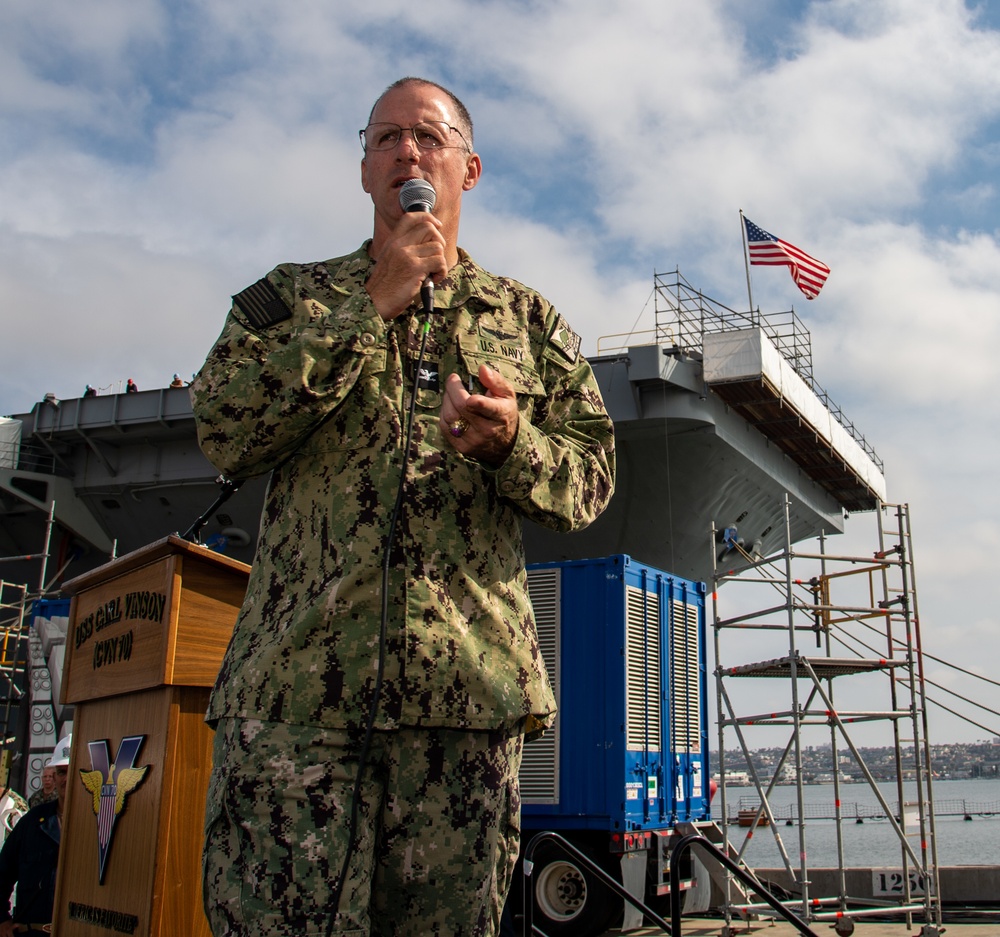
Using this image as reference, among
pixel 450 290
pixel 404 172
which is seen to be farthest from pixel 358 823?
pixel 404 172

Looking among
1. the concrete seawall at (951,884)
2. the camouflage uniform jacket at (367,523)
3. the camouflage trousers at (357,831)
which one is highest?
the camouflage uniform jacket at (367,523)

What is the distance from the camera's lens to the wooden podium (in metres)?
3.02

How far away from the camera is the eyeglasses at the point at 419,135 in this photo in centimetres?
200

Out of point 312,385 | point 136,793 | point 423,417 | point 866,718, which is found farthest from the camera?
point 866,718

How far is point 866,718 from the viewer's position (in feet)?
31.8

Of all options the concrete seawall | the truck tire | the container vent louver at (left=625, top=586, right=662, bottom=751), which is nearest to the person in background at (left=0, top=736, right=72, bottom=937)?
the truck tire

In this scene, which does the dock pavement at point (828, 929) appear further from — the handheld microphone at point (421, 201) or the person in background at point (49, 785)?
the handheld microphone at point (421, 201)

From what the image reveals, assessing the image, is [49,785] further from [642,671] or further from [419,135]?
[419,135]

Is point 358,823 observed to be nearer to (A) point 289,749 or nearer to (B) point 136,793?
(A) point 289,749

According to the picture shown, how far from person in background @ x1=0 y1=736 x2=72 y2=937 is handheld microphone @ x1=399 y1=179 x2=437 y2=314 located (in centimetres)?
475

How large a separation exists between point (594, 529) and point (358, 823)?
725 inches

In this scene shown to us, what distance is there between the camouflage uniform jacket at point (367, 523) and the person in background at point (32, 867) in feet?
15.1

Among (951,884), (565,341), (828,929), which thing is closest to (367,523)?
(565,341)

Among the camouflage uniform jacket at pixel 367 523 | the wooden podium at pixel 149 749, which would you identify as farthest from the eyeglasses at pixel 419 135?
the wooden podium at pixel 149 749
